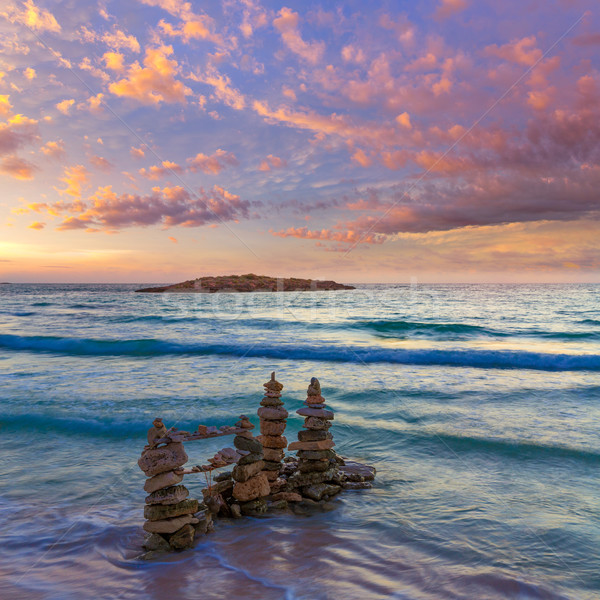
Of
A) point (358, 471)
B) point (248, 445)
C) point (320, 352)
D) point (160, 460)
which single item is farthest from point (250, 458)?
point (320, 352)

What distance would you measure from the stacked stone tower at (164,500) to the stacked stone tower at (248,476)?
49.2 inches

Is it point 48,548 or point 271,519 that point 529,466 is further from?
point 48,548

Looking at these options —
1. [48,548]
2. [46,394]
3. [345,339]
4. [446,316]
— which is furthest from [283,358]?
[446,316]

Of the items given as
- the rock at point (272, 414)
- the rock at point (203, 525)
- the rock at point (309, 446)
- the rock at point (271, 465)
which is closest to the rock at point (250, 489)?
the rock at point (271, 465)

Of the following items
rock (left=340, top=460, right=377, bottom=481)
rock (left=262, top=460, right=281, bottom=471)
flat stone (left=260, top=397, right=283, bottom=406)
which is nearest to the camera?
rock (left=262, top=460, right=281, bottom=471)

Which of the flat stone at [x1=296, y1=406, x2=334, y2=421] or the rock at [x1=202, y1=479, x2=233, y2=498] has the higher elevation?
the flat stone at [x1=296, y1=406, x2=334, y2=421]

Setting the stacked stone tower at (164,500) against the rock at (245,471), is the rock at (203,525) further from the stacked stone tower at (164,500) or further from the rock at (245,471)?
the rock at (245,471)

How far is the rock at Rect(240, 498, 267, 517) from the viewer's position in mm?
7678

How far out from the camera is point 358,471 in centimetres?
945

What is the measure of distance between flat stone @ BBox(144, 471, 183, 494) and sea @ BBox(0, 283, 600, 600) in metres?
1.05

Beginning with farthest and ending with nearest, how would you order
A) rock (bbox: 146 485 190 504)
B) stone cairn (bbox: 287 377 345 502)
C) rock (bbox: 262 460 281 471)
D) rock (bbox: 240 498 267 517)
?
rock (bbox: 262 460 281 471) < stone cairn (bbox: 287 377 345 502) < rock (bbox: 240 498 267 517) < rock (bbox: 146 485 190 504)

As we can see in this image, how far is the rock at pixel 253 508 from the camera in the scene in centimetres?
768

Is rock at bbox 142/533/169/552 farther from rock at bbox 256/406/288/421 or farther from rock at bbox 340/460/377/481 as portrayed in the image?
rock at bbox 340/460/377/481

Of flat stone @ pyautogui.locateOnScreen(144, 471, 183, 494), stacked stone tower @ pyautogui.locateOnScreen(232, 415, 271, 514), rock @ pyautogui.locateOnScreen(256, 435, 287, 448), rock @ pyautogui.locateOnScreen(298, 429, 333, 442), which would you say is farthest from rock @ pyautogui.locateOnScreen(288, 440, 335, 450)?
flat stone @ pyautogui.locateOnScreen(144, 471, 183, 494)
